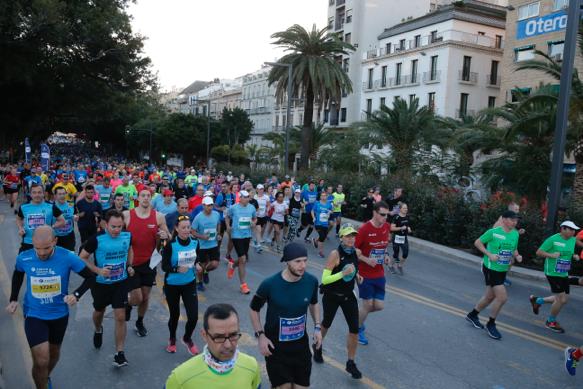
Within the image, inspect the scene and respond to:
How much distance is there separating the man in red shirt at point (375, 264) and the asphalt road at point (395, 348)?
62 cm

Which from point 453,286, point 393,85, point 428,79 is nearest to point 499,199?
point 453,286

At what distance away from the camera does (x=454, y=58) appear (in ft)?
134

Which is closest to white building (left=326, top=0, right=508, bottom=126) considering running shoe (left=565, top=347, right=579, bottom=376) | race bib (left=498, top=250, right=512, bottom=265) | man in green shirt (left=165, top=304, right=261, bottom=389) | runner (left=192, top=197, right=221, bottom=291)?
runner (left=192, top=197, right=221, bottom=291)

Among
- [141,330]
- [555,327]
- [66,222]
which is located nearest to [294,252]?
[141,330]

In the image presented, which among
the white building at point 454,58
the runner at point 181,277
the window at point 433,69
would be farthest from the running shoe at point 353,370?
the window at point 433,69

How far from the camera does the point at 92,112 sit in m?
36.8

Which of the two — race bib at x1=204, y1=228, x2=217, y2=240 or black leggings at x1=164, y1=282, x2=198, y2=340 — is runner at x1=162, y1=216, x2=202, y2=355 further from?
race bib at x1=204, y1=228, x2=217, y2=240

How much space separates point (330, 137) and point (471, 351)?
2801cm

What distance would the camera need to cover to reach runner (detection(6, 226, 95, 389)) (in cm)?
476

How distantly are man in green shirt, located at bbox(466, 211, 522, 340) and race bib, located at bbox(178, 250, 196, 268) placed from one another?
13.7ft

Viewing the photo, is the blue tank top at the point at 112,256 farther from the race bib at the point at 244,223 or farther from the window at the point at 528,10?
the window at the point at 528,10

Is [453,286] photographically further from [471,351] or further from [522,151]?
[522,151]

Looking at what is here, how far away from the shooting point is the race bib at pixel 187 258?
20.0ft

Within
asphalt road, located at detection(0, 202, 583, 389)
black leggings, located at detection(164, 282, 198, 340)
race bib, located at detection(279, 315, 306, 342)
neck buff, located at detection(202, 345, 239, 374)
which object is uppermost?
neck buff, located at detection(202, 345, 239, 374)
